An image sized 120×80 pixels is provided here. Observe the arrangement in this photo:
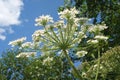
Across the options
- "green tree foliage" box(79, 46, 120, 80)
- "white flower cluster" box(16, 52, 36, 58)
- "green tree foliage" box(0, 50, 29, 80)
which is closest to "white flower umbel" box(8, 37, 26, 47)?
"white flower cluster" box(16, 52, 36, 58)

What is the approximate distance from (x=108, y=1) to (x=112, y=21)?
198cm

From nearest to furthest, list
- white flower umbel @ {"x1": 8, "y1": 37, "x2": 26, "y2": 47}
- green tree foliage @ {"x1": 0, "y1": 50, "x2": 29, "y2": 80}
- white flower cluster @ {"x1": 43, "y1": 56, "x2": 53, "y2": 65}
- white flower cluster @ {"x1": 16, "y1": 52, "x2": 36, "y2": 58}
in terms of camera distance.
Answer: white flower cluster @ {"x1": 16, "y1": 52, "x2": 36, "y2": 58}
white flower cluster @ {"x1": 43, "y1": 56, "x2": 53, "y2": 65}
white flower umbel @ {"x1": 8, "y1": 37, "x2": 26, "y2": 47}
green tree foliage @ {"x1": 0, "y1": 50, "x2": 29, "y2": 80}

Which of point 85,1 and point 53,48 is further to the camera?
point 85,1

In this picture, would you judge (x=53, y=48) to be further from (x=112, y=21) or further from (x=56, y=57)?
(x=112, y=21)

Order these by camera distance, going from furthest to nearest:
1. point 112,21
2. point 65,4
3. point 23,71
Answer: point 23,71 → point 65,4 → point 112,21

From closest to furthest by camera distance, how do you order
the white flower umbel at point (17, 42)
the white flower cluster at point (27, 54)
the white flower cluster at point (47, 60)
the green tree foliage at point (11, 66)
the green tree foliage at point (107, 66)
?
the white flower cluster at point (27, 54) → the green tree foliage at point (107, 66) → the white flower cluster at point (47, 60) → the white flower umbel at point (17, 42) → the green tree foliage at point (11, 66)

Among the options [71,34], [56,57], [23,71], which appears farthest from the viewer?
[23,71]

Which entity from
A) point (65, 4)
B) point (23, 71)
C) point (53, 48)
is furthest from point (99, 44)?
point (23, 71)

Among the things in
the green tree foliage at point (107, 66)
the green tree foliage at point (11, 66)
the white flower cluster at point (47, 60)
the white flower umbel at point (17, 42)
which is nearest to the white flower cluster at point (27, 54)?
the white flower cluster at point (47, 60)

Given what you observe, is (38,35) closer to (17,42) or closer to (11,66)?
(17,42)

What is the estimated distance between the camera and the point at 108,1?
3359 centimetres

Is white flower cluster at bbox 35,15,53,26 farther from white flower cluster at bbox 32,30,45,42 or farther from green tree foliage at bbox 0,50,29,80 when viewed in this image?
green tree foliage at bbox 0,50,29,80

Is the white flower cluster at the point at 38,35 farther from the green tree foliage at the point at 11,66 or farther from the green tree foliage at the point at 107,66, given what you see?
the green tree foliage at the point at 11,66

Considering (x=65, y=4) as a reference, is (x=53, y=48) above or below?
below
